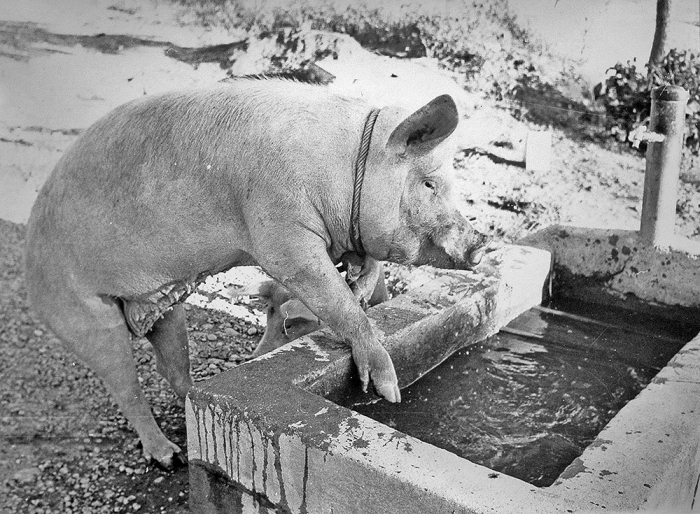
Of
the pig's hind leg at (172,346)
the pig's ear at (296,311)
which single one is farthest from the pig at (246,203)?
the pig's ear at (296,311)

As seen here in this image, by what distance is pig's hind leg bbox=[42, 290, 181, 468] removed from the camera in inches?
88.6

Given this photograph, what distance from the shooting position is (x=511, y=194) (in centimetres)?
455

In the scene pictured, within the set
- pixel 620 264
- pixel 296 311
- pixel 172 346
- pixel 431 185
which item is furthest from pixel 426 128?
pixel 620 264

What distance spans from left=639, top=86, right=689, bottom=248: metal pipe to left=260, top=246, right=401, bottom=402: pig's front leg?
5.25ft

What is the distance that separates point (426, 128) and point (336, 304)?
1.74ft

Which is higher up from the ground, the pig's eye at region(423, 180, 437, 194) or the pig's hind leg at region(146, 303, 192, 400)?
the pig's eye at region(423, 180, 437, 194)

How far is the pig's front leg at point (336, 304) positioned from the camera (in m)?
1.92

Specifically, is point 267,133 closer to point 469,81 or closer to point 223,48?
point 223,48

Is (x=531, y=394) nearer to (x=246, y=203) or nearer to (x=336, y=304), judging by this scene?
(x=336, y=304)

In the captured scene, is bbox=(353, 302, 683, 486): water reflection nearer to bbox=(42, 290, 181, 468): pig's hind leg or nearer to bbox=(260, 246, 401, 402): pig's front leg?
bbox=(260, 246, 401, 402): pig's front leg

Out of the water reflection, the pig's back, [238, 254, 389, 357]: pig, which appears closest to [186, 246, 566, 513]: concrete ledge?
the water reflection

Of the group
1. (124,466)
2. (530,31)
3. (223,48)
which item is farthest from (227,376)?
(530,31)

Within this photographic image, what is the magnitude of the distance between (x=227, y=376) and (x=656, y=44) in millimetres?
3149

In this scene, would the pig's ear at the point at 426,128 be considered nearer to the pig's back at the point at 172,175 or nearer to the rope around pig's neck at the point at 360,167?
the rope around pig's neck at the point at 360,167
